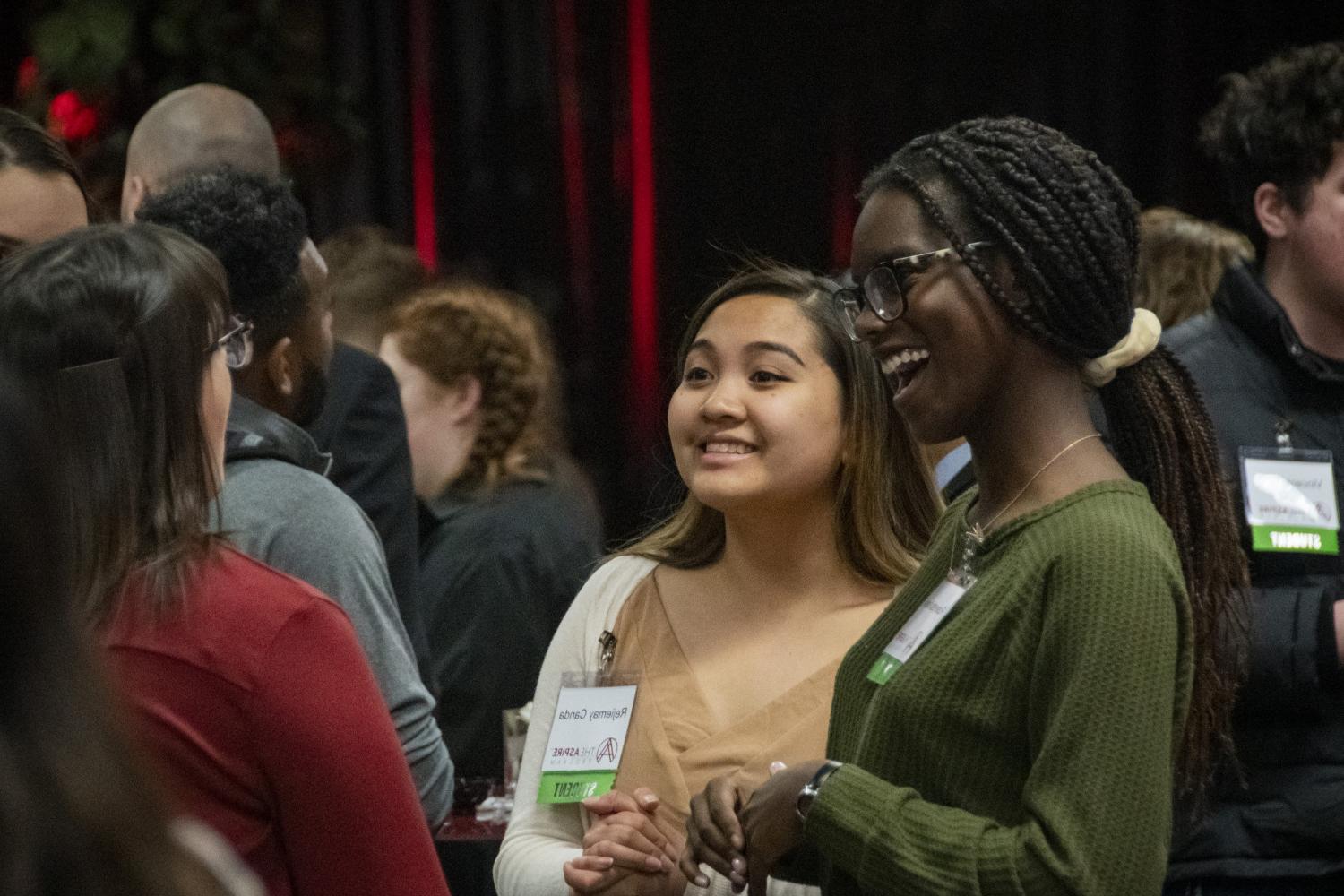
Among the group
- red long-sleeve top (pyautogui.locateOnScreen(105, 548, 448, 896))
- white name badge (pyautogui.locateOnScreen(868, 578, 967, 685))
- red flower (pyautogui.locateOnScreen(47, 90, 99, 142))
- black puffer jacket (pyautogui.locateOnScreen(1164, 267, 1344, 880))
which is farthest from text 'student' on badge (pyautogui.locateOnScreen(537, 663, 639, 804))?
red flower (pyautogui.locateOnScreen(47, 90, 99, 142))

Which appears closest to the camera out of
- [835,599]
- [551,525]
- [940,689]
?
[940,689]

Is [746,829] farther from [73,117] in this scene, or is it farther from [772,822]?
[73,117]

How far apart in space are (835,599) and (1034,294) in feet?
2.62

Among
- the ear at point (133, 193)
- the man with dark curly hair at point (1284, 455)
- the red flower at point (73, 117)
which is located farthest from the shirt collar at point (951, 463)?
the red flower at point (73, 117)

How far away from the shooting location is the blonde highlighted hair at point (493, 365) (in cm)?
381

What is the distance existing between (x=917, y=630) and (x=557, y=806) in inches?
28.9

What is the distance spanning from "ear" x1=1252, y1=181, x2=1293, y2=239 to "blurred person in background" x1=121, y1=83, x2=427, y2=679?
55.7 inches

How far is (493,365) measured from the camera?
12.8 ft

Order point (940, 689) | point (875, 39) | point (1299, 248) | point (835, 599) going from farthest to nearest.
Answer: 1. point (875, 39)
2. point (1299, 248)
3. point (835, 599)
4. point (940, 689)

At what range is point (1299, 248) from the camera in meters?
2.67

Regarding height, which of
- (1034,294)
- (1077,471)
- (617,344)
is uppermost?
(1034,294)

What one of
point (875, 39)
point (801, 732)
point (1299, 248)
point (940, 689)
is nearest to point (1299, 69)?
point (1299, 248)

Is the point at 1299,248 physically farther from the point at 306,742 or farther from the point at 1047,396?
the point at 306,742

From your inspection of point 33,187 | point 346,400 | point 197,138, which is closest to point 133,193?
point 197,138
